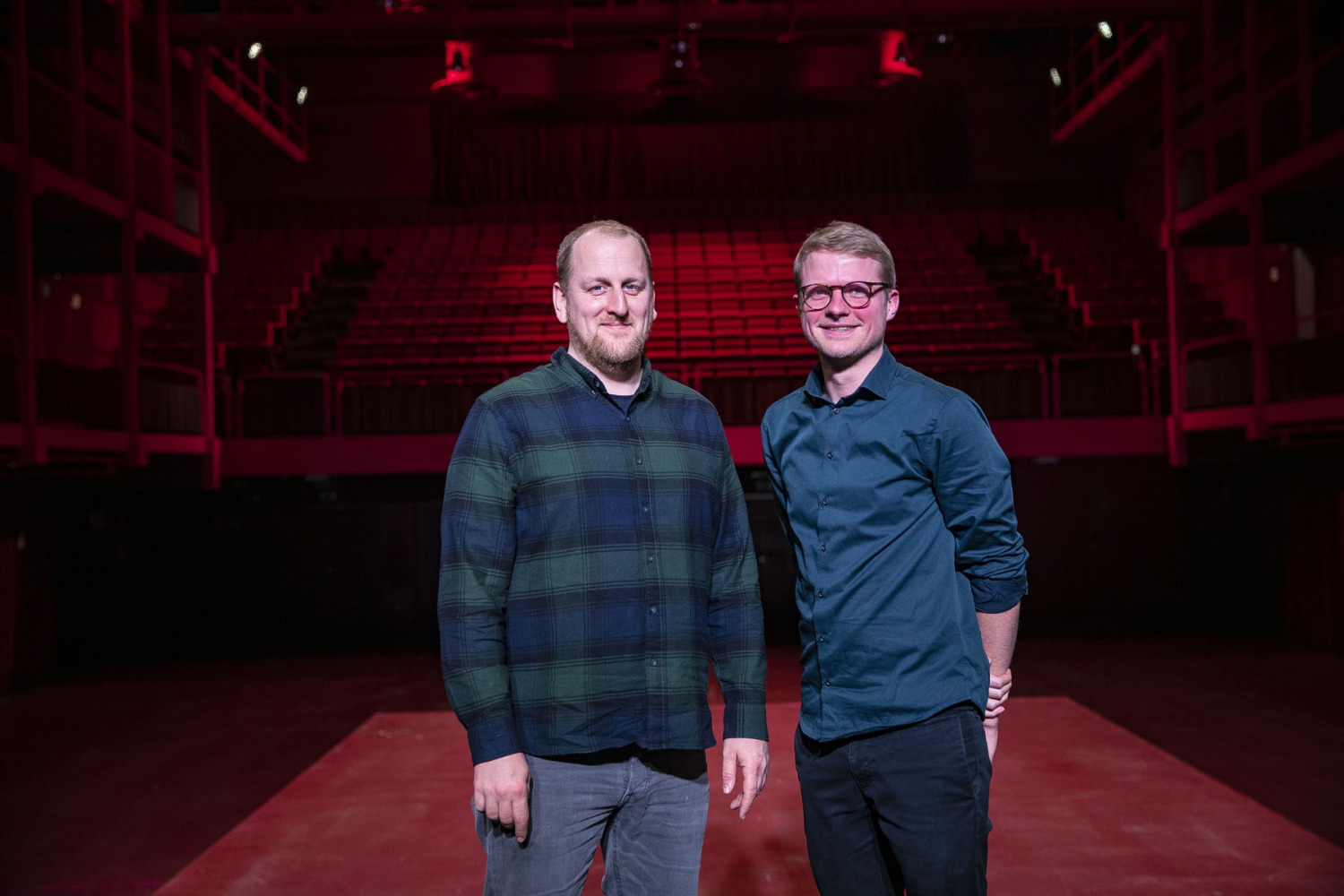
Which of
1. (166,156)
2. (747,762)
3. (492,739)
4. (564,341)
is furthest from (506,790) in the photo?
(564,341)

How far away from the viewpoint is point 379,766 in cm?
450

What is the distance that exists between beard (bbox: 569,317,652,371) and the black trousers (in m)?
0.71

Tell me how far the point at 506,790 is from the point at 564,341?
27.7ft

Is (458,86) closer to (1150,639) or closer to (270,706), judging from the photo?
Result: (270,706)

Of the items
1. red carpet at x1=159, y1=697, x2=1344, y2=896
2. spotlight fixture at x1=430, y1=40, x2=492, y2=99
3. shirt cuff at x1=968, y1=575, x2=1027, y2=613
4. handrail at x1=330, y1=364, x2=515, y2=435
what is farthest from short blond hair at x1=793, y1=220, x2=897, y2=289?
spotlight fixture at x1=430, y1=40, x2=492, y2=99

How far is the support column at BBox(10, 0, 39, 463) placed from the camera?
5.64 m

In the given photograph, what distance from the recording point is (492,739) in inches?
60.2

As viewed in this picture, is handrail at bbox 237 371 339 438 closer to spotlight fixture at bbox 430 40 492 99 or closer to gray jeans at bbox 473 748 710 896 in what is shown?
spotlight fixture at bbox 430 40 492 99

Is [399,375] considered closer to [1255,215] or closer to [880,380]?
[1255,215]

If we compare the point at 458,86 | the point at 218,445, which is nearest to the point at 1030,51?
the point at 458,86

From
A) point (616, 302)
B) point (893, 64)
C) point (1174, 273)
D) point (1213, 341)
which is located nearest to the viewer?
point (616, 302)

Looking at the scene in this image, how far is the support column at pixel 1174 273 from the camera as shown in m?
7.74

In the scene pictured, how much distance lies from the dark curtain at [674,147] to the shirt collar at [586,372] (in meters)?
12.1

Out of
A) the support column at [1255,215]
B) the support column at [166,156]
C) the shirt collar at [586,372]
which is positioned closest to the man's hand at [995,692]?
the shirt collar at [586,372]
